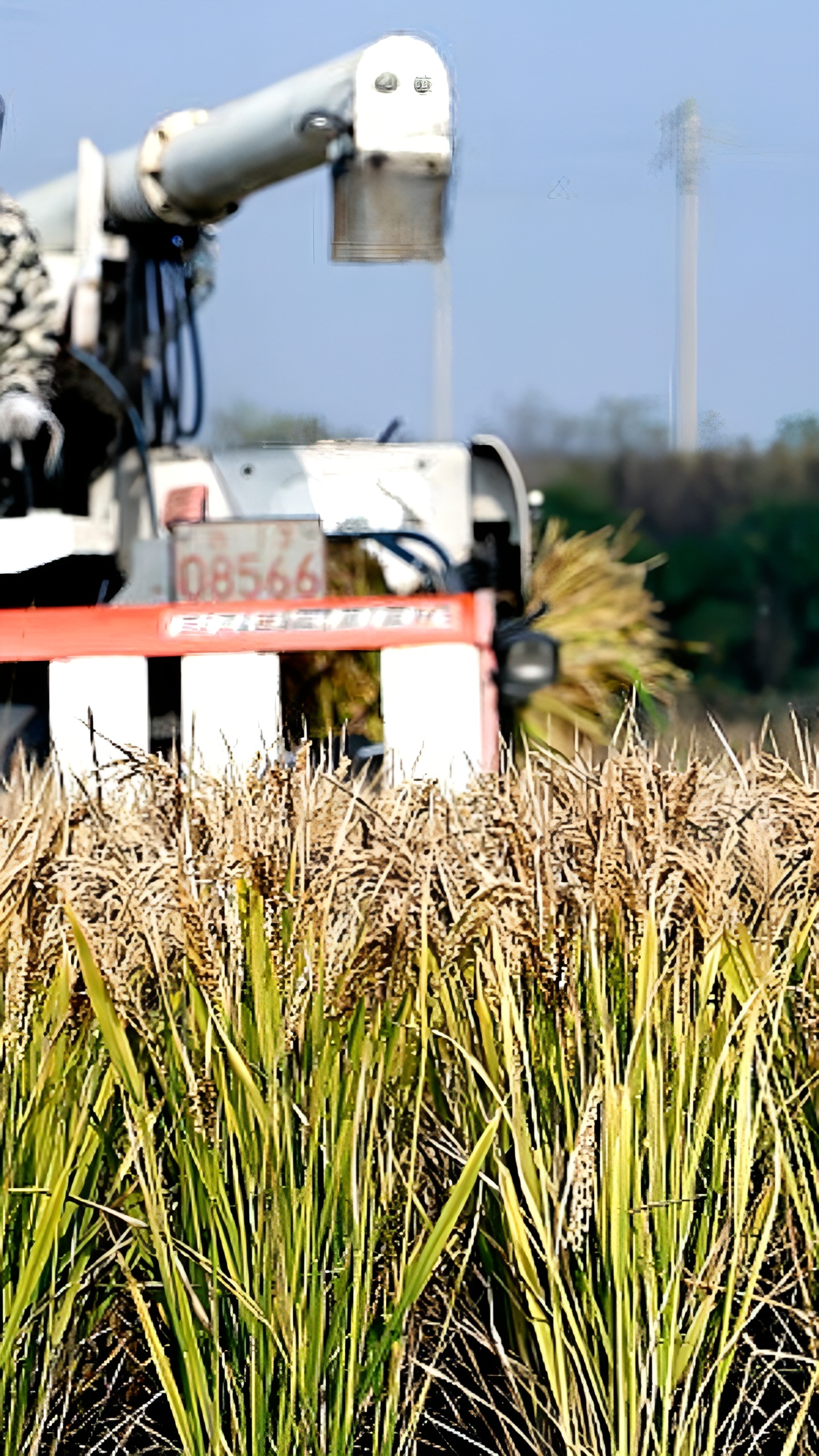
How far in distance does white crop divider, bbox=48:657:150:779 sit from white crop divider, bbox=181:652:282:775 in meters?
0.11

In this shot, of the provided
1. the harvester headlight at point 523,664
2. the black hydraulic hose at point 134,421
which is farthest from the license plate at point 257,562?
the black hydraulic hose at point 134,421

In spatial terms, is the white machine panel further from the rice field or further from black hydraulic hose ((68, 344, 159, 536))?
the rice field

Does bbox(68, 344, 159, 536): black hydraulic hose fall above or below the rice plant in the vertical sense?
above

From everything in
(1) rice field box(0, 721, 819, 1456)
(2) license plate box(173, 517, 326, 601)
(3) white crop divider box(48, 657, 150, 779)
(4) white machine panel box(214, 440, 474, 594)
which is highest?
(4) white machine panel box(214, 440, 474, 594)

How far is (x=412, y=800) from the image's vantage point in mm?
2629

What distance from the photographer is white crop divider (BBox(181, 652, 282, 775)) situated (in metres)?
5.02

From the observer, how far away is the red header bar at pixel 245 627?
5.11 metres

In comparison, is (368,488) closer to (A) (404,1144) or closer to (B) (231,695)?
(B) (231,695)

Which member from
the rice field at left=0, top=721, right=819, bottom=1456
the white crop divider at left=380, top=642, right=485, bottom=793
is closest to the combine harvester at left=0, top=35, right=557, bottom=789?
the white crop divider at left=380, top=642, right=485, bottom=793

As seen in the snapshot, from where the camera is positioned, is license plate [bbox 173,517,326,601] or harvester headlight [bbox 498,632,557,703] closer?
license plate [bbox 173,517,326,601]

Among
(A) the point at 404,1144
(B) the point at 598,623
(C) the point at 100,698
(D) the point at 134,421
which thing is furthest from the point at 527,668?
(A) the point at 404,1144

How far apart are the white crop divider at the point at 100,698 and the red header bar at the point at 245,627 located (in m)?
0.03

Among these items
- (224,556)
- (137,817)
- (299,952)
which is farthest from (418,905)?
(224,556)

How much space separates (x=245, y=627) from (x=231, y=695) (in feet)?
0.63
